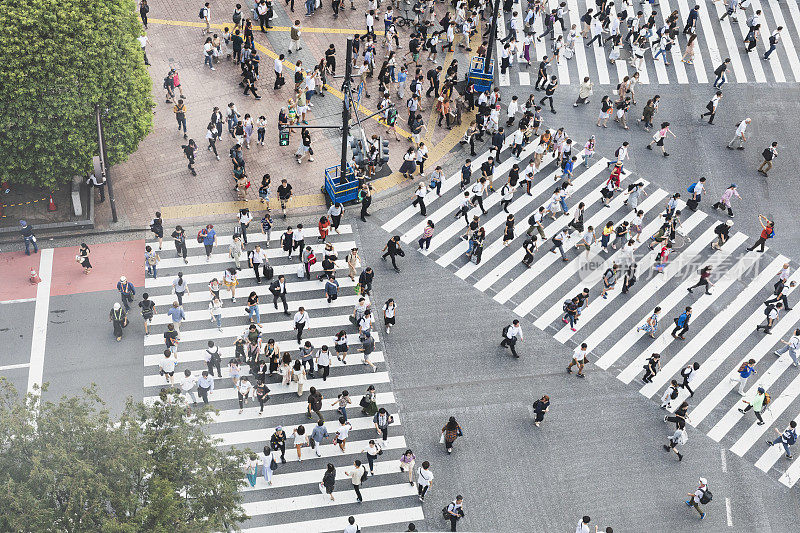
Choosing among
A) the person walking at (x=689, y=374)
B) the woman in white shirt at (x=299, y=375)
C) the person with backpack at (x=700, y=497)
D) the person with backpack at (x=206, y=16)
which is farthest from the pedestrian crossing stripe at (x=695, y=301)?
the person with backpack at (x=206, y=16)

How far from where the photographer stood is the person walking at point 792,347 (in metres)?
34.2

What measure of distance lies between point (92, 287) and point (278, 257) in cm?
655

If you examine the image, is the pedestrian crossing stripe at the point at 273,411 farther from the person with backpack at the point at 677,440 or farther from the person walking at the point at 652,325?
the person walking at the point at 652,325

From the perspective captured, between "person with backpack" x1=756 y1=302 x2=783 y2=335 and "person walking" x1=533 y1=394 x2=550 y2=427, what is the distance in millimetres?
9181

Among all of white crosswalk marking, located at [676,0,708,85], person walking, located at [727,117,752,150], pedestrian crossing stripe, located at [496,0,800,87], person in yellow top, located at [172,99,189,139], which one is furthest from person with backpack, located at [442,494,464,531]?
white crosswalk marking, located at [676,0,708,85]

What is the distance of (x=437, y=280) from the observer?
36281 mm

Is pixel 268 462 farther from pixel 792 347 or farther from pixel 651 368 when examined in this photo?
pixel 792 347

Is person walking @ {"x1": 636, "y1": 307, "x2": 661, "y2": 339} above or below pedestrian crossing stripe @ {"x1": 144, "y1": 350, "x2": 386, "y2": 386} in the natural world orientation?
above

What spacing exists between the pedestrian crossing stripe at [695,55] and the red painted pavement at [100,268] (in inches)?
707

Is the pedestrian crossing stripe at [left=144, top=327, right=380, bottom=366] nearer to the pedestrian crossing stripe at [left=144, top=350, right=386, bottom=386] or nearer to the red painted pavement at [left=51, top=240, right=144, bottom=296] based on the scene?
the pedestrian crossing stripe at [left=144, top=350, right=386, bottom=386]

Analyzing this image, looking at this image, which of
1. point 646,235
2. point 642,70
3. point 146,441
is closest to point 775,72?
point 642,70

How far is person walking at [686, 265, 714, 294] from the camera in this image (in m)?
36.3

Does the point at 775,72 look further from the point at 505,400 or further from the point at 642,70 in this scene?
the point at 505,400

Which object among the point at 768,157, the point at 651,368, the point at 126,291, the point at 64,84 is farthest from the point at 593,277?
the point at 64,84
